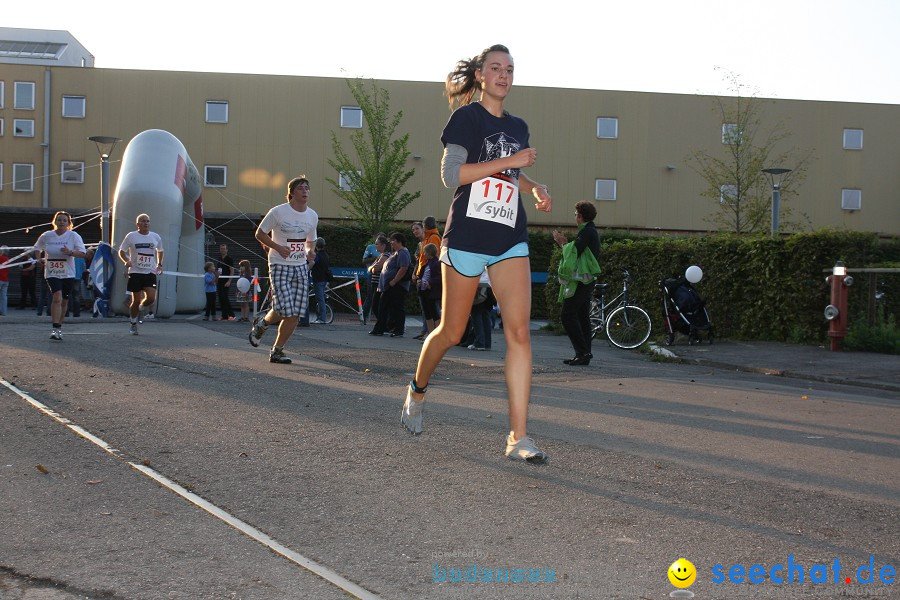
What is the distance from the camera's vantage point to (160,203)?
73.3 feet

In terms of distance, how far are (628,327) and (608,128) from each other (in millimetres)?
30074

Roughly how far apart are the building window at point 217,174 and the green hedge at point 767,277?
94.1 ft

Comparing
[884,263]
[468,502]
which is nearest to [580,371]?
[884,263]

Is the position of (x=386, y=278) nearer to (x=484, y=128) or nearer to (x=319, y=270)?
(x=319, y=270)

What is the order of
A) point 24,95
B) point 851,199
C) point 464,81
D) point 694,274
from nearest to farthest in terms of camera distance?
1. point 464,81
2. point 694,274
3. point 24,95
4. point 851,199

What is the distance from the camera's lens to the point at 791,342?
14.7 metres

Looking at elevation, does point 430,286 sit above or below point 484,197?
below

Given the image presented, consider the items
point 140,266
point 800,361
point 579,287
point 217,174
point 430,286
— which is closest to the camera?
point 579,287

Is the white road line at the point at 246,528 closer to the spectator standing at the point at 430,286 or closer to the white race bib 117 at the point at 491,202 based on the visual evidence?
the white race bib 117 at the point at 491,202

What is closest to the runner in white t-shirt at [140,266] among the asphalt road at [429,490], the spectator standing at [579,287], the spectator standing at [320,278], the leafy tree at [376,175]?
the asphalt road at [429,490]

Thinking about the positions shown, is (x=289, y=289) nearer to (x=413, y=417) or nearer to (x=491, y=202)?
(x=413, y=417)

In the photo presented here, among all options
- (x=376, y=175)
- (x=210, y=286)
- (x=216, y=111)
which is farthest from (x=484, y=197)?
(x=216, y=111)

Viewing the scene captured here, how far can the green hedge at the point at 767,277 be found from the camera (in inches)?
562

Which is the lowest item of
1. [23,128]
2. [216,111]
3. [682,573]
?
[682,573]
